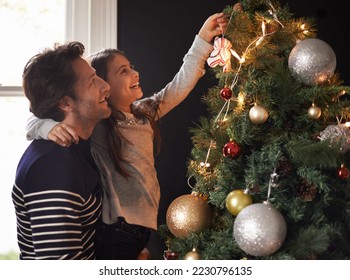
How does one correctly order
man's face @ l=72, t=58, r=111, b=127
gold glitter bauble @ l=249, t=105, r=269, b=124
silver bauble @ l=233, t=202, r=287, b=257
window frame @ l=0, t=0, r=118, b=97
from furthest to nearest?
window frame @ l=0, t=0, r=118, b=97 < man's face @ l=72, t=58, r=111, b=127 < gold glitter bauble @ l=249, t=105, r=269, b=124 < silver bauble @ l=233, t=202, r=287, b=257

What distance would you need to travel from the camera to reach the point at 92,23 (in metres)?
1.72

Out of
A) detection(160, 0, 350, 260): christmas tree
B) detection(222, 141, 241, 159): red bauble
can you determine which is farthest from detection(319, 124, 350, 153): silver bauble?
detection(222, 141, 241, 159): red bauble

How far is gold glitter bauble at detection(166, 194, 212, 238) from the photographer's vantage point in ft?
4.95

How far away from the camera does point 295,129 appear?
1437 millimetres

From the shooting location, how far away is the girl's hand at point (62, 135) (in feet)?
5.11

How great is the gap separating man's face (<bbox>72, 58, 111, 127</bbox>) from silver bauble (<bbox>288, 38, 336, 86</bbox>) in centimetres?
57

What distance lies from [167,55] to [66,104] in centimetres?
38

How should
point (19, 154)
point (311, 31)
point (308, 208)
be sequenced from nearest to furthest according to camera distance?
point (308, 208) → point (311, 31) → point (19, 154)

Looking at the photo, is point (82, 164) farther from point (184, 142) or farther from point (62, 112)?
point (184, 142)

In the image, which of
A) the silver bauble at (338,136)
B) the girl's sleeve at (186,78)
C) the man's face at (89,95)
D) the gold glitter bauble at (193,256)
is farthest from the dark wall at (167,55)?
the silver bauble at (338,136)

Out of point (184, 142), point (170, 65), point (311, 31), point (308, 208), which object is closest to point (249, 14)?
point (311, 31)

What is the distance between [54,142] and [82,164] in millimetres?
104

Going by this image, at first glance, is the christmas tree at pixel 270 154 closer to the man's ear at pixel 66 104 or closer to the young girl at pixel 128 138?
the young girl at pixel 128 138

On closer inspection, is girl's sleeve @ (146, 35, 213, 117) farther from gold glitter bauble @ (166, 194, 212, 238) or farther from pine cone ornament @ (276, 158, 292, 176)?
pine cone ornament @ (276, 158, 292, 176)
